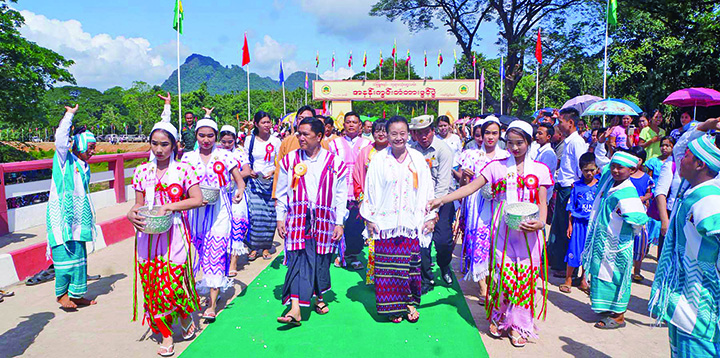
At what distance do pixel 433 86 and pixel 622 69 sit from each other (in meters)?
17.0

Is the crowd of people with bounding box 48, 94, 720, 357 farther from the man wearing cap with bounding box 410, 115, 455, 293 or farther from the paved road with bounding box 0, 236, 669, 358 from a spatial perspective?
the paved road with bounding box 0, 236, 669, 358

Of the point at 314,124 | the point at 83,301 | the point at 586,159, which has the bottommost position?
the point at 83,301

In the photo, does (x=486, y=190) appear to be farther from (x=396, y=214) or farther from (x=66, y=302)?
(x=66, y=302)

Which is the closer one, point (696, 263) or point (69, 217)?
point (696, 263)

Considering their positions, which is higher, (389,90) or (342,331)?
(389,90)

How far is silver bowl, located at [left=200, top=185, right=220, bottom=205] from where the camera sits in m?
4.67

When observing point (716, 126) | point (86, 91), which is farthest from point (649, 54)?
point (86, 91)

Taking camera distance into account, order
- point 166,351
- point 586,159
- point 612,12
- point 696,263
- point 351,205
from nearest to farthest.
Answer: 1. point 696,263
2. point 166,351
3. point 586,159
4. point 351,205
5. point 612,12

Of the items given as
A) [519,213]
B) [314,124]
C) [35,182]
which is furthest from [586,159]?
[35,182]

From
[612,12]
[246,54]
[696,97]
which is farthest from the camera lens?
[246,54]

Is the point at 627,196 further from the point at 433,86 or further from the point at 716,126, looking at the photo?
the point at 433,86

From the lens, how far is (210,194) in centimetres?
470

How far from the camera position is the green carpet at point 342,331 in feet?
13.1

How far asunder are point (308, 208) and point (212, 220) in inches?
39.7
